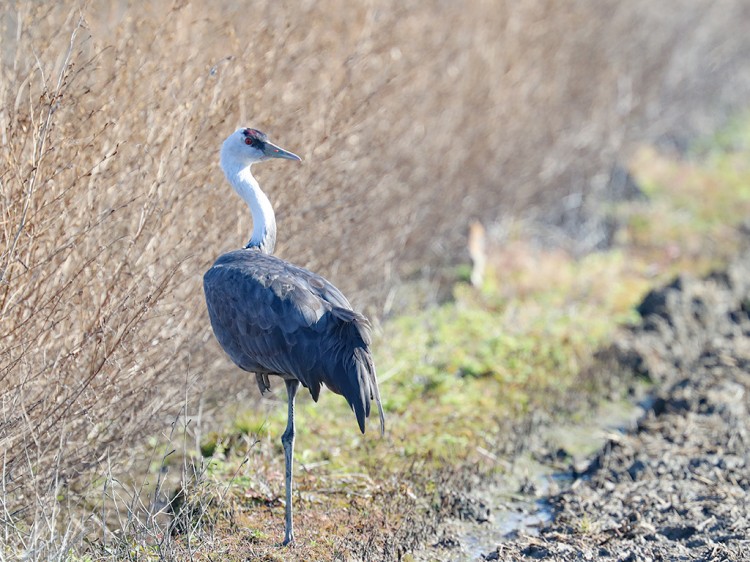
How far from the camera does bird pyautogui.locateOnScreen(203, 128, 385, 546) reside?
4.93m

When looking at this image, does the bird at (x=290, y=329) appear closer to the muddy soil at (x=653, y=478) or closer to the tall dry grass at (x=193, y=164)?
the tall dry grass at (x=193, y=164)

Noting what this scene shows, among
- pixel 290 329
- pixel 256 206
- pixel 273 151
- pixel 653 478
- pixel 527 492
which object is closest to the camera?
pixel 290 329

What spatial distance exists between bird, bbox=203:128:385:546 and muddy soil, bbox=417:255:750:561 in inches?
37.1

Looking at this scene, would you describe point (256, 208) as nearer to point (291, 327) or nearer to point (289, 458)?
point (291, 327)

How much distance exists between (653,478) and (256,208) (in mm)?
2561

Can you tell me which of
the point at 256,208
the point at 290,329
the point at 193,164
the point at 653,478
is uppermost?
the point at 193,164

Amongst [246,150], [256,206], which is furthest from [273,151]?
[256,206]

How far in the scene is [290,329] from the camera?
16.6 feet

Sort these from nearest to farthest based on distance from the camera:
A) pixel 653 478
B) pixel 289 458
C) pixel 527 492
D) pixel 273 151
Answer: pixel 289 458, pixel 273 151, pixel 653 478, pixel 527 492

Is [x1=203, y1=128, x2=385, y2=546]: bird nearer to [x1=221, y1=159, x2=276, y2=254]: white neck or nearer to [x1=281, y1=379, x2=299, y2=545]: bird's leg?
[x1=281, y1=379, x2=299, y2=545]: bird's leg

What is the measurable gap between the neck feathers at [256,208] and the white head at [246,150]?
31 millimetres

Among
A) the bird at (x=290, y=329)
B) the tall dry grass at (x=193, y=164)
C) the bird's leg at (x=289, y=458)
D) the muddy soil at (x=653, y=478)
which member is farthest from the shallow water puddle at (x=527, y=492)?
the tall dry grass at (x=193, y=164)

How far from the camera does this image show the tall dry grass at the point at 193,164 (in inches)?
193

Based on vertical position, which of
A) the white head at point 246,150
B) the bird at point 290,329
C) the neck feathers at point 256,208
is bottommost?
the bird at point 290,329
